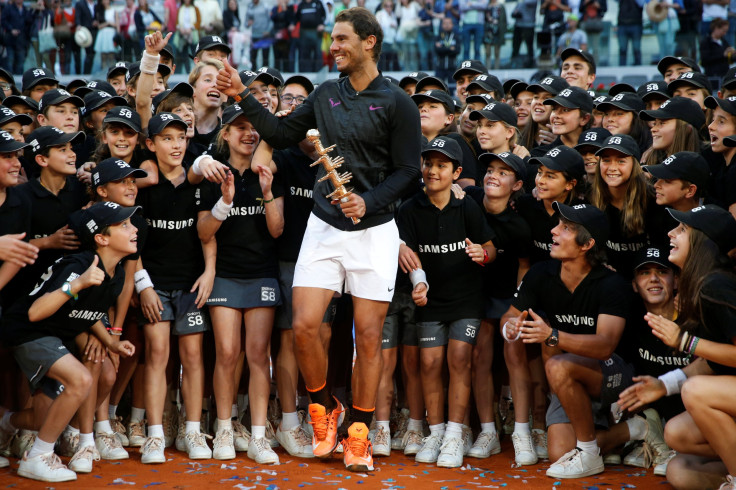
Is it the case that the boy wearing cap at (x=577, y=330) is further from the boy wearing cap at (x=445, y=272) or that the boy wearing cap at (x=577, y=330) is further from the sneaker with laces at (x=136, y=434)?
the sneaker with laces at (x=136, y=434)

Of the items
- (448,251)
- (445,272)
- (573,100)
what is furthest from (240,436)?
(573,100)

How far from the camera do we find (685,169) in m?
5.99

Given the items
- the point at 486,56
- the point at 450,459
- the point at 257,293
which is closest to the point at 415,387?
the point at 450,459

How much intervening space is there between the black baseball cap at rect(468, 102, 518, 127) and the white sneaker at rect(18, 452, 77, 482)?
13.4 feet

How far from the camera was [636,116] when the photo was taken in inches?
291

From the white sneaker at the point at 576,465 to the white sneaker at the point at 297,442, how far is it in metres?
Answer: 1.65

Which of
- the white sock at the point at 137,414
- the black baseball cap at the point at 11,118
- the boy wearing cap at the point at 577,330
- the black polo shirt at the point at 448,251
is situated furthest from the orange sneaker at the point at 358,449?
the black baseball cap at the point at 11,118

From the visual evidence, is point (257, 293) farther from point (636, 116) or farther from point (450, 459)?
point (636, 116)

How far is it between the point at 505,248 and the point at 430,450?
157 centimetres

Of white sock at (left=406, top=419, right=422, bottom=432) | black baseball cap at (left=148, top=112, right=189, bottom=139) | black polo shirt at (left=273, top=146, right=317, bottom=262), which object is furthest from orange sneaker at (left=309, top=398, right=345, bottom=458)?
black baseball cap at (left=148, top=112, right=189, bottom=139)

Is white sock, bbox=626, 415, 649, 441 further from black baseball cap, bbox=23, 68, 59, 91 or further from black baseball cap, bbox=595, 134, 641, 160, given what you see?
black baseball cap, bbox=23, 68, 59, 91

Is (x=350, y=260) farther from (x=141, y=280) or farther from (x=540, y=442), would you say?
(x=540, y=442)

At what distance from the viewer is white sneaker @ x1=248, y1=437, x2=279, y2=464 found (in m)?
5.96

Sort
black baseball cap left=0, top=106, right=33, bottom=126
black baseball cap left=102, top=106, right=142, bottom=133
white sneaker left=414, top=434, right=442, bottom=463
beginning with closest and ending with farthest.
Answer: white sneaker left=414, top=434, right=442, bottom=463, black baseball cap left=102, top=106, right=142, bottom=133, black baseball cap left=0, top=106, right=33, bottom=126
